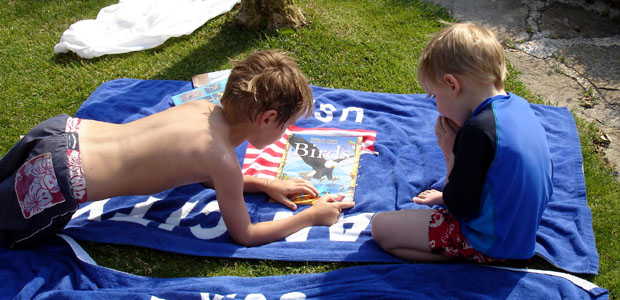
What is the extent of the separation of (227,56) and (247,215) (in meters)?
2.15

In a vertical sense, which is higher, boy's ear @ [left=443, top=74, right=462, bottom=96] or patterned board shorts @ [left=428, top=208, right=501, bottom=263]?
boy's ear @ [left=443, top=74, right=462, bottom=96]

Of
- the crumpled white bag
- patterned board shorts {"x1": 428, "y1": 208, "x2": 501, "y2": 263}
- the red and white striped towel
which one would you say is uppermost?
the crumpled white bag

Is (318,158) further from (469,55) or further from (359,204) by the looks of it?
(469,55)

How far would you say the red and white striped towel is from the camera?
3.07m

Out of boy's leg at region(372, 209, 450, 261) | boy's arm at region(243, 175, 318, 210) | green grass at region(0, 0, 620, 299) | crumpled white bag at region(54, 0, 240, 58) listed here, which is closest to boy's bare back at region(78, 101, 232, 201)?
boy's arm at region(243, 175, 318, 210)

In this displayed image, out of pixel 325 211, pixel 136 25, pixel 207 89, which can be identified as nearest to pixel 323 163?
pixel 325 211

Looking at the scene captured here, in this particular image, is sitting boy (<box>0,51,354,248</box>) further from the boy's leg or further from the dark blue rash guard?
the dark blue rash guard

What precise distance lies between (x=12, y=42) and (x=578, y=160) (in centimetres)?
482

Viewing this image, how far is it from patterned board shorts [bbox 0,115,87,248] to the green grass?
1.15 meters

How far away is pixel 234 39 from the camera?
4430mm

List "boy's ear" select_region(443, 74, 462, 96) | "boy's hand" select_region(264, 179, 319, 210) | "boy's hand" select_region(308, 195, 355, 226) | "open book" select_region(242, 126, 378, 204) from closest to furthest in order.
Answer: "boy's ear" select_region(443, 74, 462, 96) → "boy's hand" select_region(308, 195, 355, 226) → "boy's hand" select_region(264, 179, 319, 210) → "open book" select_region(242, 126, 378, 204)

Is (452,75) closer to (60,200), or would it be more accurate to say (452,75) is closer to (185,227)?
(185,227)

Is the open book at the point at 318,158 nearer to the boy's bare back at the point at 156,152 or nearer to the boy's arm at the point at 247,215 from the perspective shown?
the boy's arm at the point at 247,215

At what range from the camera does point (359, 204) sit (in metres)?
2.80
